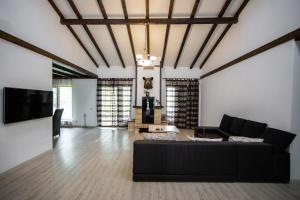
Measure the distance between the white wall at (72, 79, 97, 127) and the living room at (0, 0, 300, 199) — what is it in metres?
1.09

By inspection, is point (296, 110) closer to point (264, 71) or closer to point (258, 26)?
point (264, 71)

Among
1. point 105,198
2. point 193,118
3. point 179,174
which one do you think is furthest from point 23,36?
point 193,118

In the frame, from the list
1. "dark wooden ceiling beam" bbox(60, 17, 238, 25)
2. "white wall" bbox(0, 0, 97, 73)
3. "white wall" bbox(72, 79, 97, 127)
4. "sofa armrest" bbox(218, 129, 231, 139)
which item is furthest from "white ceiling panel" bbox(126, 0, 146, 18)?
"white wall" bbox(72, 79, 97, 127)

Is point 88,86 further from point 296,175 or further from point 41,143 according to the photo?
point 296,175

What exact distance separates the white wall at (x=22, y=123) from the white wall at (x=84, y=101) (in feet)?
12.4

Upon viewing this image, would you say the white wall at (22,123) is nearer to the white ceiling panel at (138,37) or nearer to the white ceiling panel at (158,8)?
the white ceiling panel at (138,37)

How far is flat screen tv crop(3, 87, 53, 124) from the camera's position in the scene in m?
3.26

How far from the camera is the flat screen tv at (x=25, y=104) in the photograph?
326 centimetres

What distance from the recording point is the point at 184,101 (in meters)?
8.32

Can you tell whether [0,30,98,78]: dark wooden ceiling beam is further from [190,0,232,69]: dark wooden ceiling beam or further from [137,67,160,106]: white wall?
[190,0,232,69]: dark wooden ceiling beam

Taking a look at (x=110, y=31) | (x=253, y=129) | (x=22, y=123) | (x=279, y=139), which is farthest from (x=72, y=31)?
(x=279, y=139)

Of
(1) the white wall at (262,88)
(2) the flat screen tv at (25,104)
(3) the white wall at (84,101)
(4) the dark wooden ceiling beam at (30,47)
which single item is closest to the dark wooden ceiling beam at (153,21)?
(4) the dark wooden ceiling beam at (30,47)

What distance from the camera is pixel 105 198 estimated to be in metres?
2.48

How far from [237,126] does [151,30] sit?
4.03 m
